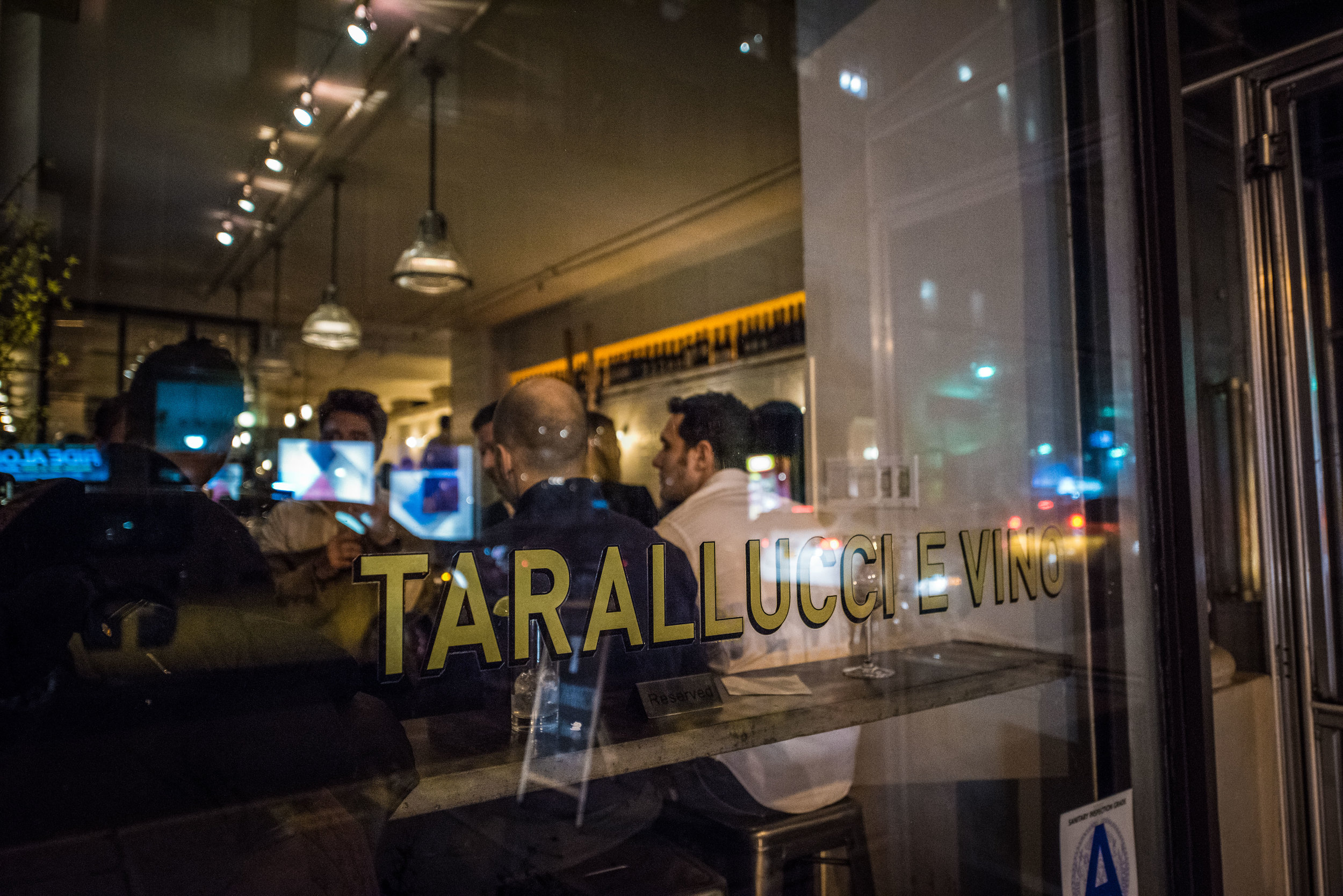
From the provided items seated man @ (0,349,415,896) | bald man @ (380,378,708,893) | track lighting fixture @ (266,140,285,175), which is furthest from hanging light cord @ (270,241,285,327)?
seated man @ (0,349,415,896)

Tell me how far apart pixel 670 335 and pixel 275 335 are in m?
2.27

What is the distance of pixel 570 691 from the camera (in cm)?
107

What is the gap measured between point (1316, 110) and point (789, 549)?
1.67m

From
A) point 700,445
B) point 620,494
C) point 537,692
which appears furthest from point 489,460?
Result: point 537,692

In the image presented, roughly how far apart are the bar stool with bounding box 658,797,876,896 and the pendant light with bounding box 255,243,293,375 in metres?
2.54

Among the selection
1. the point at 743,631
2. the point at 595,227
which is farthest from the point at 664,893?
the point at 595,227

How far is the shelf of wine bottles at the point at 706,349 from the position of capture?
4.14 meters

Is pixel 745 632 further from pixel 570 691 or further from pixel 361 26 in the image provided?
pixel 361 26

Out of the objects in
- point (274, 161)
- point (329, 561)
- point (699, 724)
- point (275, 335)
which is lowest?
point (699, 724)

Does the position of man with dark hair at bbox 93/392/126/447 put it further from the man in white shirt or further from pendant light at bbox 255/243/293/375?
pendant light at bbox 255/243/293/375

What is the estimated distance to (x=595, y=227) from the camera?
14.5 feet

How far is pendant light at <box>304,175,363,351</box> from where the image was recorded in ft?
11.6

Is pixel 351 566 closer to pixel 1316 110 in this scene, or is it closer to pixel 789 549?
pixel 789 549

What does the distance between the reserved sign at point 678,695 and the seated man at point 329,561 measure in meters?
0.38
